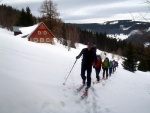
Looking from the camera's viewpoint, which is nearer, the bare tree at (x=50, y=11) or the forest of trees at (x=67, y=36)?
the forest of trees at (x=67, y=36)

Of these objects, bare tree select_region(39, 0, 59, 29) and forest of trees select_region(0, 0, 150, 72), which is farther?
bare tree select_region(39, 0, 59, 29)

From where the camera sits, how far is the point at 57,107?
807 cm

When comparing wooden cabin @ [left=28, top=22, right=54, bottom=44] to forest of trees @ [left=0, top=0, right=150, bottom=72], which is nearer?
forest of trees @ [left=0, top=0, right=150, bottom=72]

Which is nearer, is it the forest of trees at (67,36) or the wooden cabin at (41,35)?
the forest of trees at (67,36)

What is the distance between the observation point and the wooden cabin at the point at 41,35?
61219mm

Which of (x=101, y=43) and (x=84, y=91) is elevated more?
(x=84, y=91)

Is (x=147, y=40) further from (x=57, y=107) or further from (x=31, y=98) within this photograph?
(x=31, y=98)

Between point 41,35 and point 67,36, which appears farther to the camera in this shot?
point 67,36

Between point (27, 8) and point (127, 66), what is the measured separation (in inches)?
2128

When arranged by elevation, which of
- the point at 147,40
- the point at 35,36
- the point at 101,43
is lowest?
the point at 101,43

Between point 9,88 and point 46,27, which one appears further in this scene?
point 46,27

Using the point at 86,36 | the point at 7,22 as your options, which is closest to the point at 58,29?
the point at 7,22

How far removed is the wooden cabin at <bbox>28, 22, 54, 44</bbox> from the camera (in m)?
→ 61.2

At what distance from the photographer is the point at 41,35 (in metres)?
Result: 61.7
